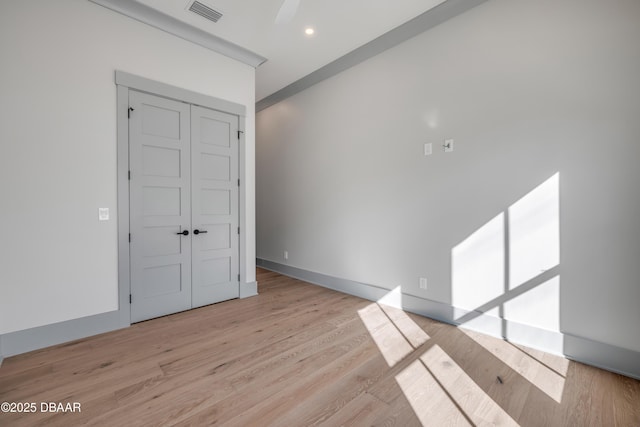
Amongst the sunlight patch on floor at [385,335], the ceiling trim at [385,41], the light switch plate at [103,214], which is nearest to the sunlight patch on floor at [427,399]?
the sunlight patch on floor at [385,335]

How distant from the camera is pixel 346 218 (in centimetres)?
427

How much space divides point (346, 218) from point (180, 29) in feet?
10.5

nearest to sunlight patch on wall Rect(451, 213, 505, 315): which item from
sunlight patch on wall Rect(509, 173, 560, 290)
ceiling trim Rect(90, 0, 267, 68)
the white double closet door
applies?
sunlight patch on wall Rect(509, 173, 560, 290)

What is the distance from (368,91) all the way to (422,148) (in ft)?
3.99

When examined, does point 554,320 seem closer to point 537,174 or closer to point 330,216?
point 537,174

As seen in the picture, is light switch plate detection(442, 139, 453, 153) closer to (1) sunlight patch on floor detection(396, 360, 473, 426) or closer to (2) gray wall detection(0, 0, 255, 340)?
(1) sunlight patch on floor detection(396, 360, 473, 426)

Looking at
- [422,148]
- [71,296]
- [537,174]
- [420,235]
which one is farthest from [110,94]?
[537,174]

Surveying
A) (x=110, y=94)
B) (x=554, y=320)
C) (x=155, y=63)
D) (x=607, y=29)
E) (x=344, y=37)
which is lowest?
(x=554, y=320)

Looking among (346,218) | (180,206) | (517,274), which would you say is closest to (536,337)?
(517,274)

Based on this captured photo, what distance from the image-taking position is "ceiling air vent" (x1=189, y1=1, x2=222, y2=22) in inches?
117

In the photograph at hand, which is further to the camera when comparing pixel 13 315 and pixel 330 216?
pixel 330 216

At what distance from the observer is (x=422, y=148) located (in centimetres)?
335

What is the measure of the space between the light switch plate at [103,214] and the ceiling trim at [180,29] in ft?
6.83

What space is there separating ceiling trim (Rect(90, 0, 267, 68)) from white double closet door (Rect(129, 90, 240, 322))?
80 cm
